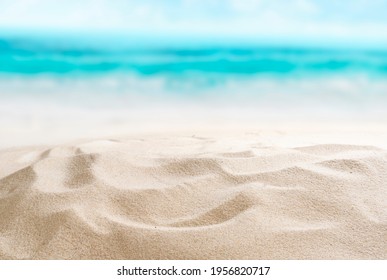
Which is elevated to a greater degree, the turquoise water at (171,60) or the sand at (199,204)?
the turquoise water at (171,60)

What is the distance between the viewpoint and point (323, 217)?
1058 mm

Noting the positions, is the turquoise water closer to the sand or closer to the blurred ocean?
the blurred ocean

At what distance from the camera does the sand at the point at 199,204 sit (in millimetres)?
969

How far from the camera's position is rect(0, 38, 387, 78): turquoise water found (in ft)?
7.41

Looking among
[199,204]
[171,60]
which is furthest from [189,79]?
[199,204]

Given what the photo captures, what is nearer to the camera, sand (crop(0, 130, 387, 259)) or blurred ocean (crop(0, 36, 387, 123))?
sand (crop(0, 130, 387, 259))

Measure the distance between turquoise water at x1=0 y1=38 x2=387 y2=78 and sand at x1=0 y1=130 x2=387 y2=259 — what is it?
87 centimetres

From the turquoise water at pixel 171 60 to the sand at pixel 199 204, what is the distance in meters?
0.87

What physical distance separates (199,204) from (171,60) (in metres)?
1.29

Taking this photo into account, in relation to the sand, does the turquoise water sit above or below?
above

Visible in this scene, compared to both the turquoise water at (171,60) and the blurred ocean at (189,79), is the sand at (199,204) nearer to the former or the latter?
the blurred ocean at (189,79)

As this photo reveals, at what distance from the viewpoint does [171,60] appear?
2299 millimetres

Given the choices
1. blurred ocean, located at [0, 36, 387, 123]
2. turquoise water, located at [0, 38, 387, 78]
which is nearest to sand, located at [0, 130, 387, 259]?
blurred ocean, located at [0, 36, 387, 123]

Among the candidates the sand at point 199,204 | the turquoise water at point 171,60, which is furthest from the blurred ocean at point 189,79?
the sand at point 199,204
